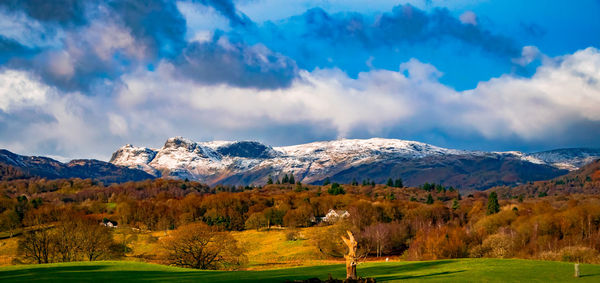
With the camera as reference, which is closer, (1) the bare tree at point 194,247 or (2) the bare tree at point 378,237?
(1) the bare tree at point 194,247

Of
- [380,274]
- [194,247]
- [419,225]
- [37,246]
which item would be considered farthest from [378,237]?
[380,274]

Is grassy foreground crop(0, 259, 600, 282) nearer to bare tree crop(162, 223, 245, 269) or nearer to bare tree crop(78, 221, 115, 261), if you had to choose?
bare tree crop(162, 223, 245, 269)

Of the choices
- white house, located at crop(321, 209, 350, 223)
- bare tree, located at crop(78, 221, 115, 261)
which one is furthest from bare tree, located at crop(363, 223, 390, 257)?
bare tree, located at crop(78, 221, 115, 261)

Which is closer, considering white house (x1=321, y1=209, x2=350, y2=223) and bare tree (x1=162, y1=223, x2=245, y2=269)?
bare tree (x1=162, y1=223, x2=245, y2=269)

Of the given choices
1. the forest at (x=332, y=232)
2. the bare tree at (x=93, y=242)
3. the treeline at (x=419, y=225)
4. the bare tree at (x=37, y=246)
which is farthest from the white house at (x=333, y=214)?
the bare tree at (x=37, y=246)

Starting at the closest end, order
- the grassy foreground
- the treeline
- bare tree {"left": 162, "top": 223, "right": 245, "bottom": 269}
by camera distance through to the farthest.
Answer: the grassy foreground → bare tree {"left": 162, "top": 223, "right": 245, "bottom": 269} → the treeline

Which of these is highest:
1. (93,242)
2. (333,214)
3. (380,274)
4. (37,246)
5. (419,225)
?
(333,214)

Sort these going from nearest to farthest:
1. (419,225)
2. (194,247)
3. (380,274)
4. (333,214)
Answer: (380,274) < (194,247) < (419,225) < (333,214)

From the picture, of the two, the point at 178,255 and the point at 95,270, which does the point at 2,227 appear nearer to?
the point at 178,255

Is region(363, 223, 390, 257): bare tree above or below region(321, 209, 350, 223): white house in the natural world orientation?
below

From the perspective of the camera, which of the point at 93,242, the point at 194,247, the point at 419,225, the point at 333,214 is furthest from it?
the point at 333,214

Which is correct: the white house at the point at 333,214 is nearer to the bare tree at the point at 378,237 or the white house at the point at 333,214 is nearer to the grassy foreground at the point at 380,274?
the bare tree at the point at 378,237

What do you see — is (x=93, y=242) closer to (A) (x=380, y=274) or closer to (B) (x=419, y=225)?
(A) (x=380, y=274)

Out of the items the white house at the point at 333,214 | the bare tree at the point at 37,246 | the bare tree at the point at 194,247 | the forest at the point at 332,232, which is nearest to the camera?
the bare tree at the point at 194,247
